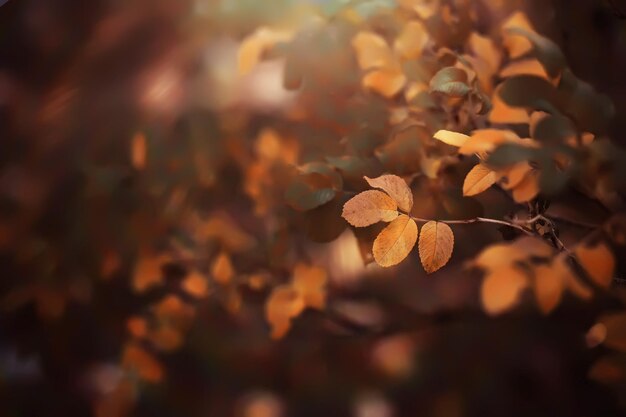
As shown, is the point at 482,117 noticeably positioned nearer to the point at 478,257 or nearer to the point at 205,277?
the point at 478,257

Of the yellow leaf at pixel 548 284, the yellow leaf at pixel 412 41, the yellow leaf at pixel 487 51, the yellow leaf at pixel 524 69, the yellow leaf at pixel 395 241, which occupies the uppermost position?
the yellow leaf at pixel 412 41

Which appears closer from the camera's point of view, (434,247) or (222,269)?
(434,247)

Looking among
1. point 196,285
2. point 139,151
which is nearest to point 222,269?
point 196,285

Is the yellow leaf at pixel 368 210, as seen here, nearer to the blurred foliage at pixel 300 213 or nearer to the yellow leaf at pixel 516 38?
the blurred foliage at pixel 300 213

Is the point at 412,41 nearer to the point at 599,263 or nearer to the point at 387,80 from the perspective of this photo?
the point at 387,80

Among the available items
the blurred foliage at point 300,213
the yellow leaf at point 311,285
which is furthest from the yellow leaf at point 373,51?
the yellow leaf at point 311,285

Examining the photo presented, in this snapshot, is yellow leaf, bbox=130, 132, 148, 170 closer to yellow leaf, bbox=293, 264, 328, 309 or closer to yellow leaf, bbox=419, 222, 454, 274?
yellow leaf, bbox=293, 264, 328, 309

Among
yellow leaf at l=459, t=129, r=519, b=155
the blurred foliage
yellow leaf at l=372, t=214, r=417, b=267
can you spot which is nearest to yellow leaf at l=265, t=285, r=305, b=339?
the blurred foliage
